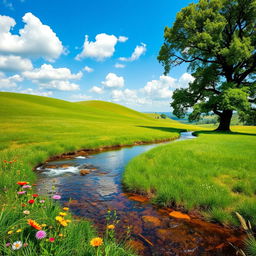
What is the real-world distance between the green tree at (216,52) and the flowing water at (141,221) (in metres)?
23.7

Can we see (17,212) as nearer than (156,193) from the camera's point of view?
Yes

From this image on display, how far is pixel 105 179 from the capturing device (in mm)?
10055

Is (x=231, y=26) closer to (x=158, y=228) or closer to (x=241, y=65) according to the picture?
(x=241, y=65)

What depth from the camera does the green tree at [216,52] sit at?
83.5 feet

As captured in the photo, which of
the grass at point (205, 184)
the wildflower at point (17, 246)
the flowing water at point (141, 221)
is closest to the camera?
the wildflower at point (17, 246)

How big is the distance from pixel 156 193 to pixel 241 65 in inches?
1228

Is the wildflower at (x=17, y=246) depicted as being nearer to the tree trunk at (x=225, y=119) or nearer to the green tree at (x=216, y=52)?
the green tree at (x=216, y=52)

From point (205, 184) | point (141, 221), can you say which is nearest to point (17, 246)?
point (141, 221)

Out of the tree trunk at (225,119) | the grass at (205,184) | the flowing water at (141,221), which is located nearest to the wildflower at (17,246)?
the flowing water at (141,221)

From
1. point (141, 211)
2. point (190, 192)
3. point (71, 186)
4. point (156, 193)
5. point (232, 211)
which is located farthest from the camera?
point (71, 186)

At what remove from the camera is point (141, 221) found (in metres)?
5.77

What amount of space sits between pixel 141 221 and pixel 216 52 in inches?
1193

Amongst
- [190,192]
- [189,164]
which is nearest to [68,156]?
[189,164]

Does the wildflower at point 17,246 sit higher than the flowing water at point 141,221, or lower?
higher
